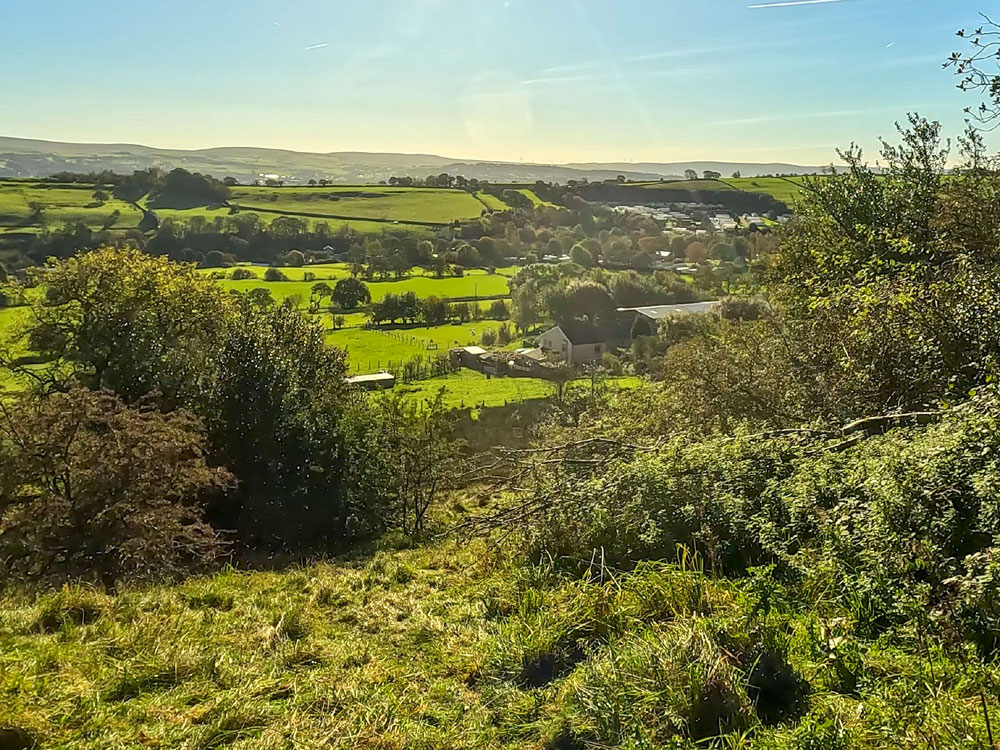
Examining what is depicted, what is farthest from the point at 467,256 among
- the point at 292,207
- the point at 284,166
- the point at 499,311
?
the point at 284,166

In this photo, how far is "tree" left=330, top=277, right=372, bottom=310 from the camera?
42.8 m

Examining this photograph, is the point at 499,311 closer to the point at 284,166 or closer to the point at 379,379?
the point at 379,379

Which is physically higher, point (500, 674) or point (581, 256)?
point (581, 256)

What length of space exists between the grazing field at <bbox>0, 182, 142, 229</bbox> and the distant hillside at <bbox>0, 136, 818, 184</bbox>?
125 ft

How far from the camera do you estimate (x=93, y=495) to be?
746 centimetres

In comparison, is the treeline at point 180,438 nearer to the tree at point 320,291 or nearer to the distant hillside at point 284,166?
the tree at point 320,291

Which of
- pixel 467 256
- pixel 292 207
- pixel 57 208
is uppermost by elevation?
pixel 292 207

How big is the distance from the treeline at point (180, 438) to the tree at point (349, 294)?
2482 centimetres

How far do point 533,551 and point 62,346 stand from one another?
1374cm

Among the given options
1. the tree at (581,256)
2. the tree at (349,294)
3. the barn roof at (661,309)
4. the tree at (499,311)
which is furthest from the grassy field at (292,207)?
the barn roof at (661,309)

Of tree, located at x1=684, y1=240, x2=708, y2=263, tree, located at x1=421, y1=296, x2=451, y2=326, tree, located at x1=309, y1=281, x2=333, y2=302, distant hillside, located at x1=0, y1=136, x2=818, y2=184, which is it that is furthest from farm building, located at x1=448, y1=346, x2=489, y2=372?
distant hillside, located at x1=0, y1=136, x2=818, y2=184

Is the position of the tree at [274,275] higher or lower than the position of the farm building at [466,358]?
higher

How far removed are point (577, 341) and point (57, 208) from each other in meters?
45.3

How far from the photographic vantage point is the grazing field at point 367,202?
217ft
